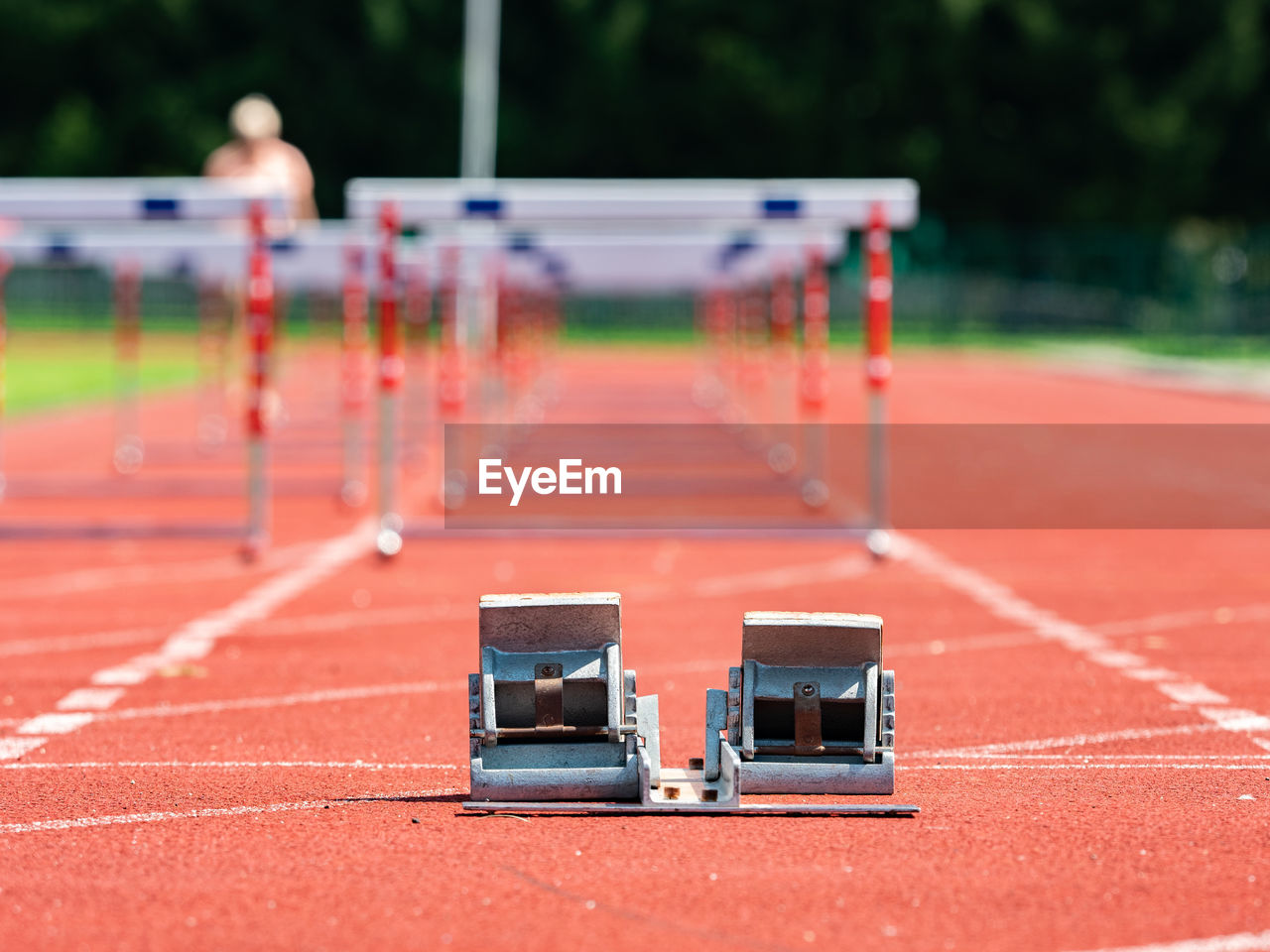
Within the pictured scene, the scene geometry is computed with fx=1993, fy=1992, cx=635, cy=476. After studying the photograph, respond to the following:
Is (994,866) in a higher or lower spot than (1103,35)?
lower

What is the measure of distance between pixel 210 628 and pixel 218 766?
2.86 metres

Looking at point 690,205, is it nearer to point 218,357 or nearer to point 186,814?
point 186,814

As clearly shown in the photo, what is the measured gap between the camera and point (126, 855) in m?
4.74

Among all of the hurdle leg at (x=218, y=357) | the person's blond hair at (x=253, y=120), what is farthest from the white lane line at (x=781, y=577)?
the hurdle leg at (x=218, y=357)

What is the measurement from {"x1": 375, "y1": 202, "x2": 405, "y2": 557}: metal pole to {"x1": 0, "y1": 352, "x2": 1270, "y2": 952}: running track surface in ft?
0.70

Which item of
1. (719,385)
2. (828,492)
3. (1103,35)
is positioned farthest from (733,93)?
(828,492)

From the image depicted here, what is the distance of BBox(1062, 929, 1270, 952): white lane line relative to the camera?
3990mm

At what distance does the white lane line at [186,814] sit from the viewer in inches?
198

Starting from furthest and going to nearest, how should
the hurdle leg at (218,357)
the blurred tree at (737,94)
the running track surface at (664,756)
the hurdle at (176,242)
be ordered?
the blurred tree at (737,94) → the hurdle leg at (218,357) → the hurdle at (176,242) → the running track surface at (664,756)

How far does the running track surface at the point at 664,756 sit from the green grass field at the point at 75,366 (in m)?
16.7

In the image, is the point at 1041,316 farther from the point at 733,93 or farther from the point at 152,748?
the point at 152,748

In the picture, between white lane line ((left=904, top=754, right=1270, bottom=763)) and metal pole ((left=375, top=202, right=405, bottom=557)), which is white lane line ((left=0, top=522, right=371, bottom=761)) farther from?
white lane line ((left=904, top=754, right=1270, bottom=763))

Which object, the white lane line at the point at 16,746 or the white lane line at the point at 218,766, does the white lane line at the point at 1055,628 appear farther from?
the white lane line at the point at 16,746

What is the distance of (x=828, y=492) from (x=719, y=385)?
50.5ft
